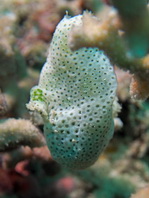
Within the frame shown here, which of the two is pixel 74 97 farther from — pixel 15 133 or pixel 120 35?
pixel 120 35

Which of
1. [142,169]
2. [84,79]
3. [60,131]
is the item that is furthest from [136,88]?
[142,169]

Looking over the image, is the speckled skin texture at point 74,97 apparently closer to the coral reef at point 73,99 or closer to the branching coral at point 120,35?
the coral reef at point 73,99

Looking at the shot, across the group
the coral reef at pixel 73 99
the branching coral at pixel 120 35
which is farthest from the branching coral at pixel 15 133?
the branching coral at pixel 120 35

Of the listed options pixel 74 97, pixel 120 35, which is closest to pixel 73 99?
pixel 74 97

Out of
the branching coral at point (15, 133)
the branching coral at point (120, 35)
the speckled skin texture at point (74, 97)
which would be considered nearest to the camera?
the branching coral at point (120, 35)

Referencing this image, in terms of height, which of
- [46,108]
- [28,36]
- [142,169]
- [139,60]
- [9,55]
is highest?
[28,36]

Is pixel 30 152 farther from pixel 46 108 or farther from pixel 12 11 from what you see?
pixel 12 11
